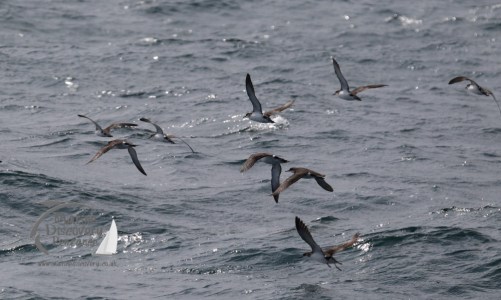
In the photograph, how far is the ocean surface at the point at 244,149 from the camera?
2111 centimetres

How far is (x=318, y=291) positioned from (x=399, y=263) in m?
2.10

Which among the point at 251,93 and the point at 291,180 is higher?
the point at 251,93

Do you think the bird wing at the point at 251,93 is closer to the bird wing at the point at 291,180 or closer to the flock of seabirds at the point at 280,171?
the flock of seabirds at the point at 280,171

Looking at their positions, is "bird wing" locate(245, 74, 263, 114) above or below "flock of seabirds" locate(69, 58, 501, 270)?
above

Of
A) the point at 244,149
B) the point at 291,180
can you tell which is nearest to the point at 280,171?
the point at 291,180

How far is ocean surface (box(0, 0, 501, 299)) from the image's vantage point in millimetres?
21109

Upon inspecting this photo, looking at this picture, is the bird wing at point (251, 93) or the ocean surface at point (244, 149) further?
the bird wing at point (251, 93)

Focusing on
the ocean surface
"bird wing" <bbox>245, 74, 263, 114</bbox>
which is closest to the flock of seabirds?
"bird wing" <bbox>245, 74, 263, 114</bbox>

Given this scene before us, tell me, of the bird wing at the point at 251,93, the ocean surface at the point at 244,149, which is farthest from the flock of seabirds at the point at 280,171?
the ocean surface at the point at 244,149

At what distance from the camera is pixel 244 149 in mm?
29094

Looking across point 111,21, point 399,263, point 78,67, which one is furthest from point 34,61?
point 399,263

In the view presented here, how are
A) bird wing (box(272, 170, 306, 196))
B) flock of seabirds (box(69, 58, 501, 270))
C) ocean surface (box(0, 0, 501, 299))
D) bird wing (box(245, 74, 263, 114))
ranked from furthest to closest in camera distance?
bird wing (box(245, 74, 263, 114)) < ocean surface (box(0, 0, 501, 299)) < bird wing (box(272, 170, 306, 196)) < flock of seabirds (box(69, 58, 501, 270))

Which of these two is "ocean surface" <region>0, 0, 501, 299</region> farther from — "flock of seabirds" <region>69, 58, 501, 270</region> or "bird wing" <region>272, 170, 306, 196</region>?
"bird wing" <region>272, 170, 306, 196</region>

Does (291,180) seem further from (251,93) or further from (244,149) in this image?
A: (244,149)
